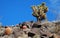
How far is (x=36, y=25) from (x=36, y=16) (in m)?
7.23

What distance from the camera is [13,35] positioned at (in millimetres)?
14008

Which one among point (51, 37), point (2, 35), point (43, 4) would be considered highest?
point (43, 4)

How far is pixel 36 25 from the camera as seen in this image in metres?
17.7

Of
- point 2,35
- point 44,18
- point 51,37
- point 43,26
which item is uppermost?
point 44,18

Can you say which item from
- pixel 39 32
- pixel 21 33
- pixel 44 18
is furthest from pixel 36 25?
pixel 44 18

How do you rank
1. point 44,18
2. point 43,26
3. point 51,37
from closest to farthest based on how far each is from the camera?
1. point 51,37
2. point 43,26
3. point 44,18

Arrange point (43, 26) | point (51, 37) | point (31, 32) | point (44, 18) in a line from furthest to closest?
point (44, 18) < point (43, 26) < point (31, 32) < point (51, 37)

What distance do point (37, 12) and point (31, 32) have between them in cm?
1022

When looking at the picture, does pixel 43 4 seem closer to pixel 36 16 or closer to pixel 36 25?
pixel 36 16

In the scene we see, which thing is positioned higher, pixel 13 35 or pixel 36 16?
pixel 36 16

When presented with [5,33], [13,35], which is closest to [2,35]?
[5,33]

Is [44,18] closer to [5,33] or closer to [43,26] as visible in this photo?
[43,26]

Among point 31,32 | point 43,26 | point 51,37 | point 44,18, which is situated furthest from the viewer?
point 44,18

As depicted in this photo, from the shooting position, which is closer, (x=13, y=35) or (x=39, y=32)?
(x=13, y=35)
